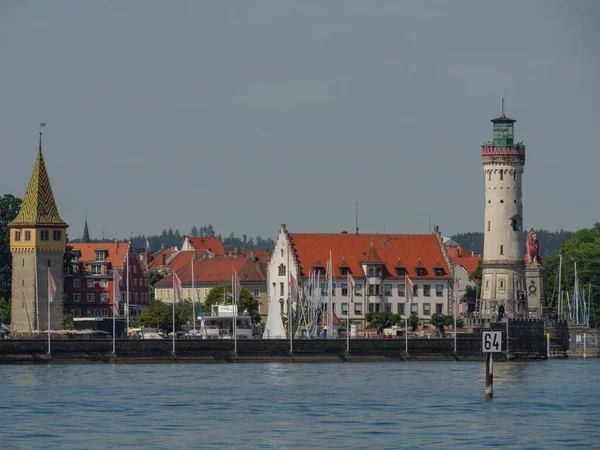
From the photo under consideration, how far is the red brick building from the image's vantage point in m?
188

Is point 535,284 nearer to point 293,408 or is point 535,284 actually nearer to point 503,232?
point 503,232

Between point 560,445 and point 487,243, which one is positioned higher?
point 487,243

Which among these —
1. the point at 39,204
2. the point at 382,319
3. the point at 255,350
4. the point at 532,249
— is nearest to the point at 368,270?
the point at 382,319

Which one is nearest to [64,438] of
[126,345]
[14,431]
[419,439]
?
[14,431]

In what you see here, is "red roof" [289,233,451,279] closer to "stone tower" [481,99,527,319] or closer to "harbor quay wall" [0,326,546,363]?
"stone tower" [481,99,527,319]

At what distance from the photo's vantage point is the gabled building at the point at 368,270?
7224 inches

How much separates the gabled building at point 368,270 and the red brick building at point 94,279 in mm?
17537

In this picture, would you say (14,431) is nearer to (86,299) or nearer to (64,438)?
(64,438)

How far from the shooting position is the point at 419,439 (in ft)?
247

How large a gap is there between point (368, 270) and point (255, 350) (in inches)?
1878

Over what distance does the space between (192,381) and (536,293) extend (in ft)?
205

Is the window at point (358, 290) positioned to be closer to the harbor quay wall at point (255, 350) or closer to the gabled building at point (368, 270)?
the gabled building at point (368, 270)

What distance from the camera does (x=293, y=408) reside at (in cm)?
9006

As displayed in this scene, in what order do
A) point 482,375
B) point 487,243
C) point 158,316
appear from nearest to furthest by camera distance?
point 482,375 < point 487,243 < point 158,316
